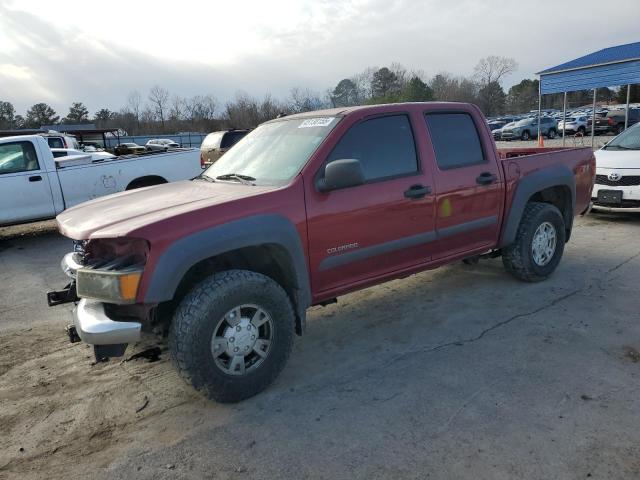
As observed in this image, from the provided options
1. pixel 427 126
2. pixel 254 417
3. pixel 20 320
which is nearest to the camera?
pixel 254 417

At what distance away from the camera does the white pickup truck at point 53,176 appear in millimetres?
8695

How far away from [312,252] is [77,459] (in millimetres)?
1870

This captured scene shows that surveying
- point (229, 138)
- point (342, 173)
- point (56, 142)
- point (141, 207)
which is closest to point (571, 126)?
point (229, 138)

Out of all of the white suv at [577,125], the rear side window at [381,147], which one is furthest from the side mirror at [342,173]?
the white suv at [577,125]

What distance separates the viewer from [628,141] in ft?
29.0

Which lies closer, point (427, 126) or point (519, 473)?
point (519, 473)

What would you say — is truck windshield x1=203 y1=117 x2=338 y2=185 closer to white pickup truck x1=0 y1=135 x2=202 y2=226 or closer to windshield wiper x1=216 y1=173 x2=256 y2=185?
windshield wiper x1=216 y1=173 x2=256 y2=185

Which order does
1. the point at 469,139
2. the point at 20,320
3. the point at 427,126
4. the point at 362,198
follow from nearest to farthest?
the point at 362,198 → the point at 427,126 → the point at 469,139 → the point at 20,320

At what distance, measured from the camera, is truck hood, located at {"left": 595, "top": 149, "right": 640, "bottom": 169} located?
784 cm

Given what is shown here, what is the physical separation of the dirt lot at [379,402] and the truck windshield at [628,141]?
456 centimetres

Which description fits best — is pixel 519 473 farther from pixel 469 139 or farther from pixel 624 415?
pixel 469 139

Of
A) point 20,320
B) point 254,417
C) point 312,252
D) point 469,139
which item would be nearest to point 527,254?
point 469,139

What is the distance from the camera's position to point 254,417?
3.17 metres

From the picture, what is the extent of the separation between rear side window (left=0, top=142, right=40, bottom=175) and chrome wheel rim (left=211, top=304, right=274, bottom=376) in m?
7.31
